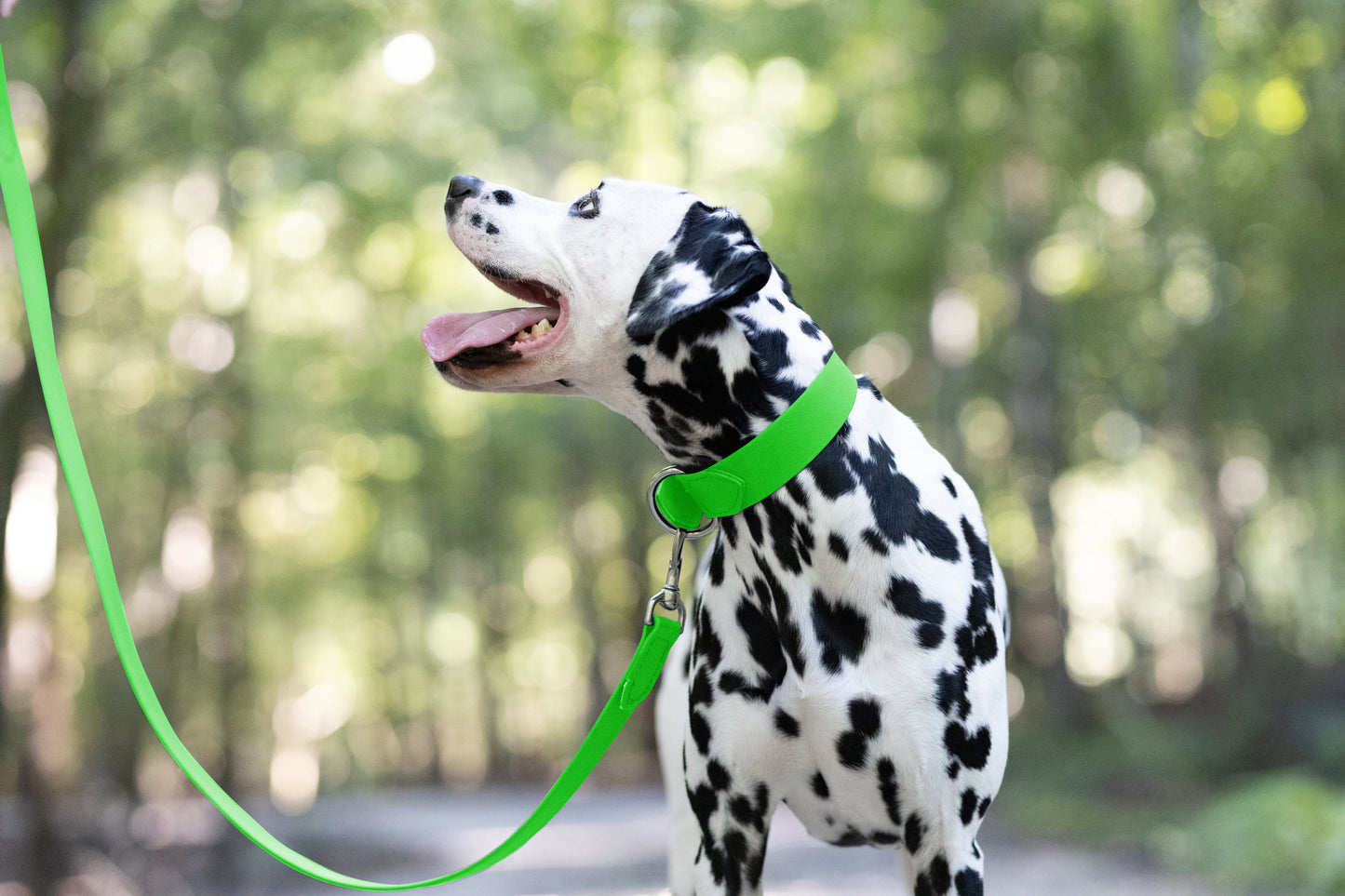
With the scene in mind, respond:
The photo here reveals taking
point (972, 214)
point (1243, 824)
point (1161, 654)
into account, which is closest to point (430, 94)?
point (972, 214)

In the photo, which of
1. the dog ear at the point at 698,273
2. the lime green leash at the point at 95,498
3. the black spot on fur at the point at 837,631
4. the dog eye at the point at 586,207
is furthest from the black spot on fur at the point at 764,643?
the dog eye at the point at 586,207

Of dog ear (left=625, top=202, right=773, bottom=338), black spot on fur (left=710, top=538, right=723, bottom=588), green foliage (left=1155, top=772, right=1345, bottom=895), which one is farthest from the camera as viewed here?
green foliage (left=1155, top=772, right=1345, bottom=895)

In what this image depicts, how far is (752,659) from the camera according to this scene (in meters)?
2.76

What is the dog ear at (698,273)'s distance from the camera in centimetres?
244

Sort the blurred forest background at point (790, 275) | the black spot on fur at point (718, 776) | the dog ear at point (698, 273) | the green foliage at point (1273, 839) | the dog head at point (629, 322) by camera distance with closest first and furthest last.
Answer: the dog ear at point (698, 273)
the dog head at point (629, 322)
the black spot on fur at point (718, 776)
the green foliage at point (1273, 839)
the blurred forest background at point (790, 275)

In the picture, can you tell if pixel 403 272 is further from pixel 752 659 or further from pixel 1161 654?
pixel 1161 654

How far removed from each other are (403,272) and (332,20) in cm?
649

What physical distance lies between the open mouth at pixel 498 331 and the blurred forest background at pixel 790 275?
6.30 metres

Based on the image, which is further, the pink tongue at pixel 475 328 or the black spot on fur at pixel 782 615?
the black spot on fur at pixel 782 615

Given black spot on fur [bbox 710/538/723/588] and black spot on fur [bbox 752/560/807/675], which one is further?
black spot on fur [bbox 710/538/723/588]

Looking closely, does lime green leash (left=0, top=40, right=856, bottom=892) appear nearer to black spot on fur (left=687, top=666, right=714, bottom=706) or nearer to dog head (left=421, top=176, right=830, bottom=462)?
dog head (left=421, top=176, right=830, bottom=462)

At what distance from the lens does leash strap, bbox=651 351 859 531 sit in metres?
2.57

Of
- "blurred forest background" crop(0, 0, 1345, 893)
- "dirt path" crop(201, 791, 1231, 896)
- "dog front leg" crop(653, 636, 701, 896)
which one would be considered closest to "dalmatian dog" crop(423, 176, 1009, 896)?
"dog front leg" crop(653, 636, 701, 896)

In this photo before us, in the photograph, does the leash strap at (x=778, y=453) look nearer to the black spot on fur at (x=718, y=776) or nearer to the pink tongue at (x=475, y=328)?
the pink tongue at (x=475, y=328)
